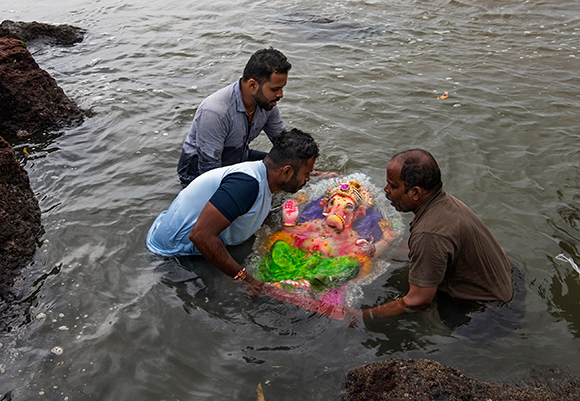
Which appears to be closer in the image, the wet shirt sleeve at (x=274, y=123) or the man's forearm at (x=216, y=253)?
the man's forearm at (x=216, y=253)

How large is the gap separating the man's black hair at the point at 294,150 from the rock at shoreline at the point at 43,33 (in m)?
10.6

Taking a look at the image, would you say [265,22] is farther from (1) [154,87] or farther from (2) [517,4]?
(2) [517,4]

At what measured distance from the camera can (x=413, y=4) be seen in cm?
1286

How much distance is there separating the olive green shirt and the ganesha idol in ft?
3.56

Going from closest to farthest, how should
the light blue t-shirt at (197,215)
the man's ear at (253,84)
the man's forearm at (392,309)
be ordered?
the man's forearm at (392,309) < the light blue t-shirt at (197,215) < the man's ear at (253,84)

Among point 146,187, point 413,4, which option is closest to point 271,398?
point 146,187

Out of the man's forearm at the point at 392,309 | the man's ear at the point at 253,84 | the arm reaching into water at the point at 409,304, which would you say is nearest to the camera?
→ the arm reaching into water at the point at 409,304

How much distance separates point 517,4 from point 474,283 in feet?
39.3

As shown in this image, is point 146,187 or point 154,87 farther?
point 154,87

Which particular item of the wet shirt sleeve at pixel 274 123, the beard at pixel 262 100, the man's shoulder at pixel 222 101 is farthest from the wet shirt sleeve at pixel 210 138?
the wet shirt sleeve at pixel 274 123

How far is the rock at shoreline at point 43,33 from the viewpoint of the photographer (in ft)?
36.1

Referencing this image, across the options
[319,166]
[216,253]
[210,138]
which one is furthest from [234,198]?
[319,166]

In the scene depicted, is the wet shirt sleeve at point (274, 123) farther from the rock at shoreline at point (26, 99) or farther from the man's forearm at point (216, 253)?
the rock at shoreline at point (26, 99)

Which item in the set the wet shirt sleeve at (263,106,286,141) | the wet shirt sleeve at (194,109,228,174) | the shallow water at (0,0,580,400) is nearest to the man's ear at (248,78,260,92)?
the wet shirt sleeve at (194,109,228,174)
